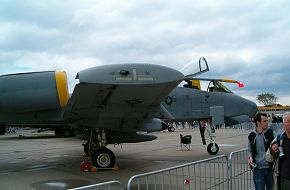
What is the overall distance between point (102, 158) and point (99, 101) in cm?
178

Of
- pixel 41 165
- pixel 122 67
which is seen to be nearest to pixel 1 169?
pixel 41 165

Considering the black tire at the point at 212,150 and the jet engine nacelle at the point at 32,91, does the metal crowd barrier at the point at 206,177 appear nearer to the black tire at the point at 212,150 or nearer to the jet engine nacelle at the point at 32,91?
the jet engine nacelle at the point at 32,91

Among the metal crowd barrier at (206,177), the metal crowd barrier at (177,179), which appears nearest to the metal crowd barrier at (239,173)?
the metal crowd barrier at (206,177)

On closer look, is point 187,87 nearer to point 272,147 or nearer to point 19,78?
point 19,78

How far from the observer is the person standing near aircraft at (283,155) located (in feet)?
12.2

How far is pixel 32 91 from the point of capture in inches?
327

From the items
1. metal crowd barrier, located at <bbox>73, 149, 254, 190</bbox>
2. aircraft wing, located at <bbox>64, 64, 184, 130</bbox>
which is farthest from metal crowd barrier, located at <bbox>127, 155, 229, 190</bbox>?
aircraft wing, located at <bbox>64, 64, 184, 130</bbox>

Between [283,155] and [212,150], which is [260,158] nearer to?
[283,155]

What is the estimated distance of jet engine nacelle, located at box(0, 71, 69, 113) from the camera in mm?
8266

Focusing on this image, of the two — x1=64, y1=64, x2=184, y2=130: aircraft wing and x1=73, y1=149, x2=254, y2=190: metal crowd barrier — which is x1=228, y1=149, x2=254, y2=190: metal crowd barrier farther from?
x1=64, y1=64, x2=184, y2=130: aircraft wing

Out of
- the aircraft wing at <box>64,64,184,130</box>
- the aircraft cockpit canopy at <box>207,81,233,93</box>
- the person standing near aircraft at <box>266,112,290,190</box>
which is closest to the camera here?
the person standing near aircraft at <box>266,112,290,190</box>

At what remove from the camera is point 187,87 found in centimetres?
1099

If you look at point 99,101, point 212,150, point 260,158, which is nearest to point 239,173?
point 260,158

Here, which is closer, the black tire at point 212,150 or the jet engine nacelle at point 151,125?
the jet engine nacelle at point 151,125
